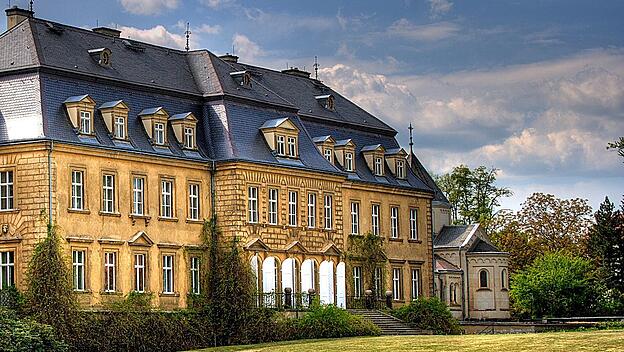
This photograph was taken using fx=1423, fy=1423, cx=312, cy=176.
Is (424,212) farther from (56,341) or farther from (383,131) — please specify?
(56,341)

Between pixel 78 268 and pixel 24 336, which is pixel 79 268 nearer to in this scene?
pixel 78 268

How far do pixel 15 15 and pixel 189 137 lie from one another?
9081 millimetres

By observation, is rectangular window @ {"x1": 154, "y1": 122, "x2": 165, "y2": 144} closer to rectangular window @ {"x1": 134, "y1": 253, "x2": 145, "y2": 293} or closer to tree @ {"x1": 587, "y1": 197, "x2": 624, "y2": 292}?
rectangular window @ {"x1": 134, "y1": 253, "x2": 145, "y2": 293}

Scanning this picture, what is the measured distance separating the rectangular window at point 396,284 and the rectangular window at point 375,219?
2.55 m

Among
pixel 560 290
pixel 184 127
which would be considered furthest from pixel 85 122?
pixel 560 290

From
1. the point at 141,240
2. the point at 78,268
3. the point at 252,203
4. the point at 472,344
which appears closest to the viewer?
the point at 472,344

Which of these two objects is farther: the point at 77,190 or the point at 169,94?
the point at 169,94

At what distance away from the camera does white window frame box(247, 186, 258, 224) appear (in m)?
63.1

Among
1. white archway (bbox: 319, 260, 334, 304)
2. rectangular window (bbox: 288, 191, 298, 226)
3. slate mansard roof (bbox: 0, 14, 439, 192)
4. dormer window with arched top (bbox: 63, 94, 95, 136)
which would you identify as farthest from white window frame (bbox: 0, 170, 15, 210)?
white archway (bbox: 319, 260, 334, 304)

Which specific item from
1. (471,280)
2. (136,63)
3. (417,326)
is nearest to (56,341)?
(136,63)

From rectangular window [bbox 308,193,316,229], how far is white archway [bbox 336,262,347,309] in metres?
3.25

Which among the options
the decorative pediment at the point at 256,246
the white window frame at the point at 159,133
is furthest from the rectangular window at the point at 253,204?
the white window frame at the point at 159,133

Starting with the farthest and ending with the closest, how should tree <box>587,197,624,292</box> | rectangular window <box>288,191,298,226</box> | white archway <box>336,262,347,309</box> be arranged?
tree <box>587,197,624,292</box>
white archway <box>336,262,347,309</box>
rectangular window <box>288,191,298,226</box>

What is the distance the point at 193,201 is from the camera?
62.2 m
